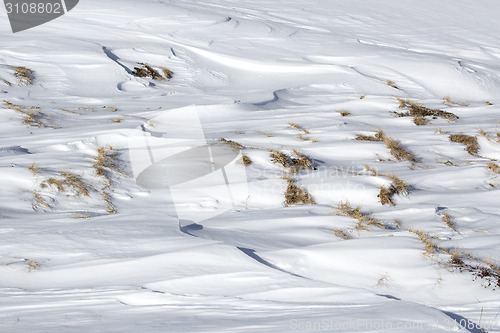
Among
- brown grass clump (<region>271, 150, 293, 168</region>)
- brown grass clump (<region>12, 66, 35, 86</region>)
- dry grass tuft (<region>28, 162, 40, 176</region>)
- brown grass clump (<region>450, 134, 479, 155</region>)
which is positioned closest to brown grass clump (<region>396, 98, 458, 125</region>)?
brown grass clump (<region>450, 134, 479, 155</region>)

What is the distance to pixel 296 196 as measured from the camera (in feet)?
11.3

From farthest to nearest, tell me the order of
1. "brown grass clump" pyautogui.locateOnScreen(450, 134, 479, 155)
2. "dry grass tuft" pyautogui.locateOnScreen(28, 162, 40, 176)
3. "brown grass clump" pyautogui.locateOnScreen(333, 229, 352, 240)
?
"brown grass clump" pyautogui.locateOnScreen(450, 134, 479, 155) < "dry grass tuft" pyautogui.locateOnScreen(28, 162, 40, 176) < "brown grass clump" pyautogui.locateOnScreen(333, 229, 352, 240)

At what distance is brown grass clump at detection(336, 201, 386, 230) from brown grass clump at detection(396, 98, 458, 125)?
2.09 m

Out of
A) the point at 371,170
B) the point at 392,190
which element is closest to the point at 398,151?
the point at 371,170

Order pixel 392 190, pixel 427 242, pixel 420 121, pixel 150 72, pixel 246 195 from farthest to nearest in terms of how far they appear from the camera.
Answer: pixel 150 72
pixel 420 121
pixel 392 190
pixel 246 195
pixel 427 242

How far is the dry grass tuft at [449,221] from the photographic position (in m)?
3.06

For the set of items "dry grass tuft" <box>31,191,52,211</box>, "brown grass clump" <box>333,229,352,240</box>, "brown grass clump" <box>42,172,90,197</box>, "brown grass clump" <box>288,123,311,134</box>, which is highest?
"brown grass clump" <box>288,123,311,134</box>

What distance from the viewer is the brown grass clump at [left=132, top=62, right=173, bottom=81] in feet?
19.5

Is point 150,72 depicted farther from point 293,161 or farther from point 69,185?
point 69,185

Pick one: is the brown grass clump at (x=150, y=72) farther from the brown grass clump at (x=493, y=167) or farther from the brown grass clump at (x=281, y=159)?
the brown grass clump at (x=493, y=167)

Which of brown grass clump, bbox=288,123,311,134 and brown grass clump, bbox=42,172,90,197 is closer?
brown grass clump, bbox=42,172,90,197

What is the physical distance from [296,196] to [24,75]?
336cm

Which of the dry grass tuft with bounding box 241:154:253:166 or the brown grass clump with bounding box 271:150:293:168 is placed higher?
the brown grass clump with bounding box 271:150:293:168

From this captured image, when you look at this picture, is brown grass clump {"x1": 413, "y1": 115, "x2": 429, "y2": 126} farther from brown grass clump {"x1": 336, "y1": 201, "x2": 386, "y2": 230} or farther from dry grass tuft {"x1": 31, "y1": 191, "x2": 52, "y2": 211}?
dry grass tuft {"x1": 31, "y1": 191, "x2": 52, "y2": 211}
